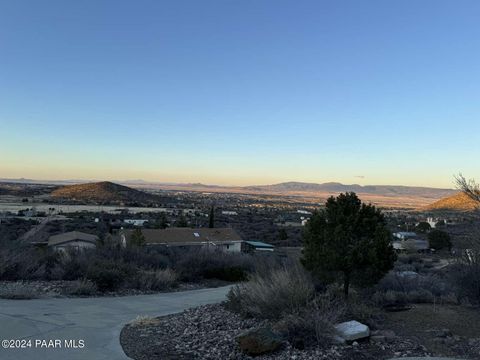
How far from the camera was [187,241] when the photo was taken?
43.8m

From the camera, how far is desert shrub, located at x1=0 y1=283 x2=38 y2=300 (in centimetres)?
1224

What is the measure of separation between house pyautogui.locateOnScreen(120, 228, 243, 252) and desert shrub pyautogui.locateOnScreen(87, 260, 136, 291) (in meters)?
25.0

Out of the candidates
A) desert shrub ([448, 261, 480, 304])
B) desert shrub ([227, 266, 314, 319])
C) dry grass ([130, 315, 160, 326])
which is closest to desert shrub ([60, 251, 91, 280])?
dry grass ([130, 315, 160, 326])

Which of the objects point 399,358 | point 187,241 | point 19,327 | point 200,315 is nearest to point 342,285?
point 200,315

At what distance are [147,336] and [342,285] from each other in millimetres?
4646

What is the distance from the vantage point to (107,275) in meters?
14.5

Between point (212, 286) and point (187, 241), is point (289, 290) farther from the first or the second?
point (187, 241)

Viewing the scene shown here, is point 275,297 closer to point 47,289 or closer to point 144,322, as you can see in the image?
point 144,322

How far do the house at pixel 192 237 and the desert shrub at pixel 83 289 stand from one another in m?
26.5

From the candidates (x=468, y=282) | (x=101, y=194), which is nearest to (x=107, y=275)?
(x=468, y=282)

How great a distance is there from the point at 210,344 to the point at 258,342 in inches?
41.3

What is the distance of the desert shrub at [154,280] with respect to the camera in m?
15.4

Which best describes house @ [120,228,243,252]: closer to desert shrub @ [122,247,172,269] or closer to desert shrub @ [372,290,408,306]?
desert shrub @ [122,247,172,269]

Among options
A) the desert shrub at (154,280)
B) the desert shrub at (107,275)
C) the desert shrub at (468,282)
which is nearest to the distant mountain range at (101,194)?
the desert shrub at (154,280)
